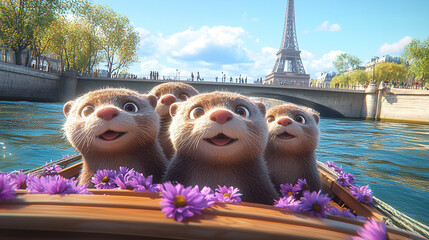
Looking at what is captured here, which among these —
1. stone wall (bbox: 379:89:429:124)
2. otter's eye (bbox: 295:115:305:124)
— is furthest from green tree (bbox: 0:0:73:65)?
stone wall (bbox: 379:89:429:124)

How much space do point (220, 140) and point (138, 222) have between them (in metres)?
0.82

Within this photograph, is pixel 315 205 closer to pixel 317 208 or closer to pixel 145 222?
pixel 317 208

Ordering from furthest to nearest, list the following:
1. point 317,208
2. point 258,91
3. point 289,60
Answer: point 289,60, point 258,91, point 317,208

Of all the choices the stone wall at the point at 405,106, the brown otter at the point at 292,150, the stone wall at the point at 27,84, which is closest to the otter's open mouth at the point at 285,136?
the brown otter at the point at 292,150

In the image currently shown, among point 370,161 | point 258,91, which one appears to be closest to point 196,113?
point 370,161

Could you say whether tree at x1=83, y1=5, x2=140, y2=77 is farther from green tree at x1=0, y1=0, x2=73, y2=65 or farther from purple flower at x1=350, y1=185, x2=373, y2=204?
purple flower at x1=350, y1=185, x2=373, y2=204

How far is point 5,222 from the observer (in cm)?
69

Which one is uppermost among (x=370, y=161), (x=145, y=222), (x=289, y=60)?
(x=289, y=60)

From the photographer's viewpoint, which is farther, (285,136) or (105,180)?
(285,136)

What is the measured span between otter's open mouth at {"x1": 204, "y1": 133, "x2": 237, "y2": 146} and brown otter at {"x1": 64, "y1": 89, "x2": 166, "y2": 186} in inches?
20.5

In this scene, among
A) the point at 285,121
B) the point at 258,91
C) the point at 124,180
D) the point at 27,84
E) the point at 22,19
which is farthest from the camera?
the point at 258,91

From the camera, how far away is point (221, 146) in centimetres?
146

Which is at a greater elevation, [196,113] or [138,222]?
[196,113]

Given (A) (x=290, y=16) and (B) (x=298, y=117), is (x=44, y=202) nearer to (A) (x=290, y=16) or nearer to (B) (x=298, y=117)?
(B) (x=298, y=117)
